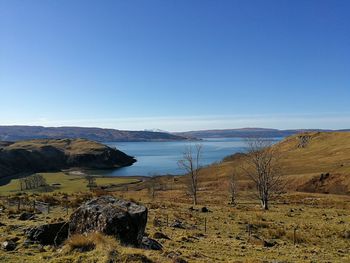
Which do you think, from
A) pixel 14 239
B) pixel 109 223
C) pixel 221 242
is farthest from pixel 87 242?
pixel 221 242

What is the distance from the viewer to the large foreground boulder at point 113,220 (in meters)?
14.8

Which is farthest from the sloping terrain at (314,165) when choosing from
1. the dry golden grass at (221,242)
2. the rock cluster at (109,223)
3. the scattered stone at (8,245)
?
the scattered stone at (8,245)

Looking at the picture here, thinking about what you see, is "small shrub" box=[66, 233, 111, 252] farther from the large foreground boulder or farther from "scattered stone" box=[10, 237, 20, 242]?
"scattered stone" box=[10, 237, 20, 242]

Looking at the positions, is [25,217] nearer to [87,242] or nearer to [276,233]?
[87,242]

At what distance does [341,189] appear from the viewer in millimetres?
88375

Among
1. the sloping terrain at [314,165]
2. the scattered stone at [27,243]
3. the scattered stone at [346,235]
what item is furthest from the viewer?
the sloping terrain at [314,165]

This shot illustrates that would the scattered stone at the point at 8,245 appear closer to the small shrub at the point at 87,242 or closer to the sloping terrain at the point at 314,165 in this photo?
the small shrub at the point at 87,242

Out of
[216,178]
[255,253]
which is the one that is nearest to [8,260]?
[255,253]

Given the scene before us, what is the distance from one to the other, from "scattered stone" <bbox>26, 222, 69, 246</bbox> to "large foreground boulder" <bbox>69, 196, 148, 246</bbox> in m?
1.40

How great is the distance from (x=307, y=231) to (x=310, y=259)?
37.9ft

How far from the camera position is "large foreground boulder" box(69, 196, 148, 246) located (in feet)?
48.7

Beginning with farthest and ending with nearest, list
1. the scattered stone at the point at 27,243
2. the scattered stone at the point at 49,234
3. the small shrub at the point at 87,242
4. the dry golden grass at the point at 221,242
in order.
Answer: the scattered stone at the point at 49,234
the scattered stone at the point at 27,243
the small shrub at the point at 87,242
the dry golden grass at the point at 221,242

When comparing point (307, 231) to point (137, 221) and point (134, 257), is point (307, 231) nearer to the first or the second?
point (137, 221)

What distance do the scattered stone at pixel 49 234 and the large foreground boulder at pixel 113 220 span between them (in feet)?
4.58
